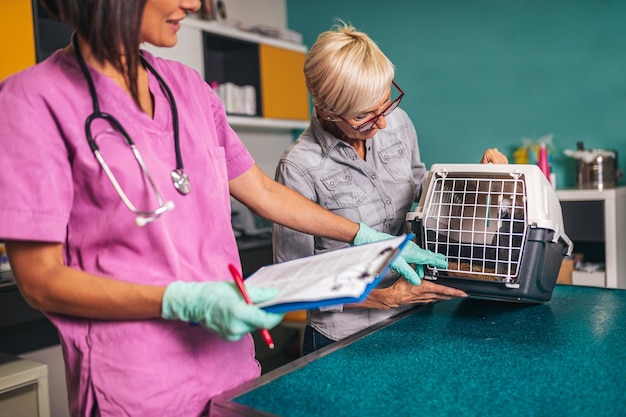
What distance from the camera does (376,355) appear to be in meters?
1.14

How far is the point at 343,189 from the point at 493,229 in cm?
45

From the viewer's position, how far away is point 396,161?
1706 mm

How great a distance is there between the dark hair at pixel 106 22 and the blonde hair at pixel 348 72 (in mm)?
658

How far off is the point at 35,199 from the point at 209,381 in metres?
0.41

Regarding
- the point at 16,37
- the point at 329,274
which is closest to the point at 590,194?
the point at 329,274

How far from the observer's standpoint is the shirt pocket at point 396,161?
1.69 meters

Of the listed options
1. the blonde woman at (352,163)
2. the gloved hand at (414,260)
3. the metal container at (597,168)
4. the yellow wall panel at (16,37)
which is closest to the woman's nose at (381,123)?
the blonde woman at (352,163)

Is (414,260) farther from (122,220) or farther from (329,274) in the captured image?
(122,220)

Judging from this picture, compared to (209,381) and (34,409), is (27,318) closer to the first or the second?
(34,409)

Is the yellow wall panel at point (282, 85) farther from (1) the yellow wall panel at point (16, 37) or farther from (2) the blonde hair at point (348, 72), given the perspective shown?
(2) the blonde hair at point (348, 72)

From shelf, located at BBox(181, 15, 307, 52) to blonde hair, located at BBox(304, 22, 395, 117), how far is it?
6.36 ft

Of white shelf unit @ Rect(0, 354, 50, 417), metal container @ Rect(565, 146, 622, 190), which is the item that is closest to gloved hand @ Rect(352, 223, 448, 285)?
white shelf unit @ Rect(0, 354, 50, 417)

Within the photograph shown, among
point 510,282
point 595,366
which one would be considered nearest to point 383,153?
point 510,282

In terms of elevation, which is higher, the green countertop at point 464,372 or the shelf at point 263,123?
the shelf at point 263,123
